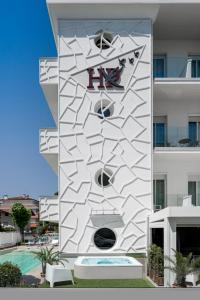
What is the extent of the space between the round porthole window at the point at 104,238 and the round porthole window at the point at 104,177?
1991 millimetres

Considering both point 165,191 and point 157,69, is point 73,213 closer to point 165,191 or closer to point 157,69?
point 165,191

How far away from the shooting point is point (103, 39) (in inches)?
779

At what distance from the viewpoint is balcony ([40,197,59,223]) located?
19.7 m

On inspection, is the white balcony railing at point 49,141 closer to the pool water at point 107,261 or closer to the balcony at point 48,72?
the balcony at point 48,72

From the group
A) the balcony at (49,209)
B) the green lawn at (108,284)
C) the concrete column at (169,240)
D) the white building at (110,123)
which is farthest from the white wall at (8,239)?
the concrete column at (169,240)

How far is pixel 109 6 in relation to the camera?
62.7ft

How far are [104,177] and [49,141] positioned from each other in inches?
120

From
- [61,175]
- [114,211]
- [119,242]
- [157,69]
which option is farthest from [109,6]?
[119,242]

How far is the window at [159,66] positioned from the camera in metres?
21.4

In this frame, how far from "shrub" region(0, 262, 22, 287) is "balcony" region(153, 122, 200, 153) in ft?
28.9

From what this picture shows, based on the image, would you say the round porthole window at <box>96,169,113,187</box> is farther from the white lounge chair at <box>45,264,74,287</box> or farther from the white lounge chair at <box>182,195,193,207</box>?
the white lounge chair at <box>45,264,74,287</box>

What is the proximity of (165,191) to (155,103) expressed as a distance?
429 cm

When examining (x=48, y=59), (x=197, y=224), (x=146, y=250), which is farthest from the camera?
(x=48, y=59)

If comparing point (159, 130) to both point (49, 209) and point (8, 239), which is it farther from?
point (8, 239)
